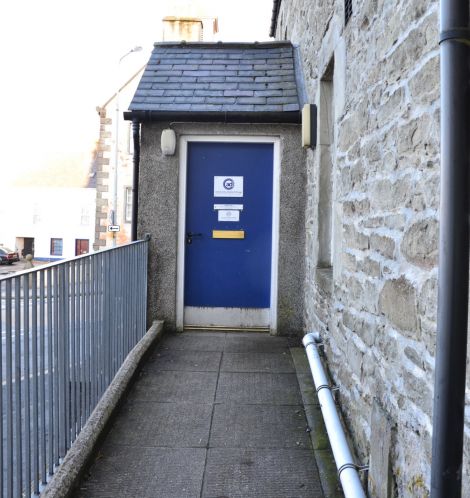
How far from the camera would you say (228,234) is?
21.7ft

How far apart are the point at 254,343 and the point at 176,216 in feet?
5.58

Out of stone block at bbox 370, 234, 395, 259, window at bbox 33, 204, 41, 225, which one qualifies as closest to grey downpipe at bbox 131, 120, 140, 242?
stone block at bbox 370, 234, 395, 259

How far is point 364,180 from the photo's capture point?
3.16 metres

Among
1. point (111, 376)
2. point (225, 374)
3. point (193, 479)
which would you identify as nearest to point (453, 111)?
point (193, 479)

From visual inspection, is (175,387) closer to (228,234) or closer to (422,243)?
(228,234)

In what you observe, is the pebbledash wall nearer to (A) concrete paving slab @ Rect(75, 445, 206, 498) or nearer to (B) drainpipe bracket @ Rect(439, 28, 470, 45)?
(B) drainpipe bracket @ Rect(439, 28, 470, 45)

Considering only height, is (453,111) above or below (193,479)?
above

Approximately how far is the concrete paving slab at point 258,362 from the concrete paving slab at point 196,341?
334mm

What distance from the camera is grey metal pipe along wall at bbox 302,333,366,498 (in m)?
2.79

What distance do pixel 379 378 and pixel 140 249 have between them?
3.58m

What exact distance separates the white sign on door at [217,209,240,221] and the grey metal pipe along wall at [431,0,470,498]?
4831 mm

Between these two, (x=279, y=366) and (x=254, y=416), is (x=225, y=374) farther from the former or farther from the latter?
(x=254, y=416)

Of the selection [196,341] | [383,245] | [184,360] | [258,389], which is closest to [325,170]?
[258,389]

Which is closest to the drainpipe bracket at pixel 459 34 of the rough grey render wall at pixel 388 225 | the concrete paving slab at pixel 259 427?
the rough grey render wall at pixel 388 225
